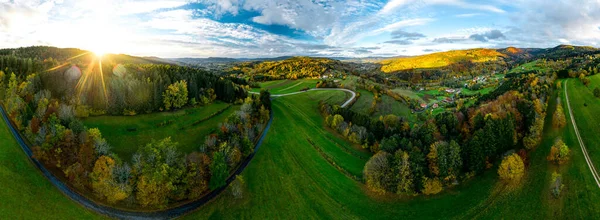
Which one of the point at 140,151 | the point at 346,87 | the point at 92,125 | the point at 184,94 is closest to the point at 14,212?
the point at 140,151

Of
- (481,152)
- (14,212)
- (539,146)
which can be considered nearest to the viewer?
(14,212)

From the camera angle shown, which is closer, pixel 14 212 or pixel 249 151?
pixel 14 212

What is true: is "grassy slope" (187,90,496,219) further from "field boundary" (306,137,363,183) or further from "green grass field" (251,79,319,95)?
"green grass field" (251,79,319,95)

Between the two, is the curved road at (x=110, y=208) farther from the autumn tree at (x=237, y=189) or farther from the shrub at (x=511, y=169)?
the shrub at (x=511, y=169)

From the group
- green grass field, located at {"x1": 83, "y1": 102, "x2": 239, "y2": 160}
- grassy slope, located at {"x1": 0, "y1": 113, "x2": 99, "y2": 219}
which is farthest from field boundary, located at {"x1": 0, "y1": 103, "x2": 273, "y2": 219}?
green grass field, located at {"x1": 83, "y1": 102, "x2": 239, "y2": 160}

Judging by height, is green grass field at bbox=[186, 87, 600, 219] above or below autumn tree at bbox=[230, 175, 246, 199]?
below

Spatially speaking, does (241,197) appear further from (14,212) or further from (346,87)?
(346,87)
